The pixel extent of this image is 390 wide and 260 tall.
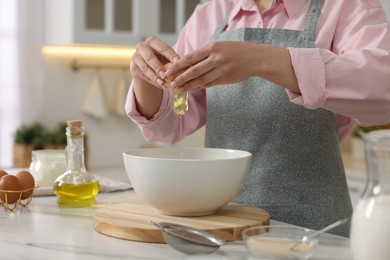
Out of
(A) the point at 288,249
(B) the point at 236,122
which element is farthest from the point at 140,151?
(A) the point at 288,249

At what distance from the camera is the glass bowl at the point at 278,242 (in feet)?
Answer: 2.86

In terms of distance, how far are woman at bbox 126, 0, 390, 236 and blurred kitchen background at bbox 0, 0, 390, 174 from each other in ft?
5.21

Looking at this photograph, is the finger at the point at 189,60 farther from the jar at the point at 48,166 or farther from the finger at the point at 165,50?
the jar at the point at 48,166

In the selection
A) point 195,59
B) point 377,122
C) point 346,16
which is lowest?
point 377,122

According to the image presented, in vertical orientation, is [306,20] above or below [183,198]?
above

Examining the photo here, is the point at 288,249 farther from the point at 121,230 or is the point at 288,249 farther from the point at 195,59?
the point at 195,59

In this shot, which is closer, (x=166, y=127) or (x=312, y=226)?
(x=312, y=226)

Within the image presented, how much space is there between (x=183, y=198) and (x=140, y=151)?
20 centimetres

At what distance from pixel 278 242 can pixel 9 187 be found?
638 mm

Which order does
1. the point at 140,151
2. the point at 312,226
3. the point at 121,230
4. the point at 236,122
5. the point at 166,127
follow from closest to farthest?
1. the point at 121,230
2. the point at 140,151
3. the point at 312,226
4. the point at 236,122
5. the point at 166,127

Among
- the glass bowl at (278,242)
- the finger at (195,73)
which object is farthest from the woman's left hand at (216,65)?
the glass bowl at (278,242)

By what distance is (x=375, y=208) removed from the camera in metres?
0.87

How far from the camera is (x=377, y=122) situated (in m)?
1.48

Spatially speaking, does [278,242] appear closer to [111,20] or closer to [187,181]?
[187,181]
